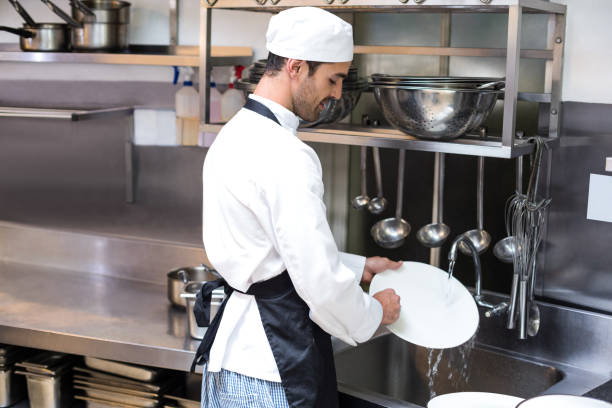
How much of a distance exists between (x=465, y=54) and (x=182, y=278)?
0.93 meters

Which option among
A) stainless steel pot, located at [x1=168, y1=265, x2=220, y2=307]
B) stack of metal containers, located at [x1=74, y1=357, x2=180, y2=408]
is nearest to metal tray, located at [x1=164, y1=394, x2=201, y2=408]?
stack of metal containers, located at [x1=74, y1=357, x2=180, y2=408]

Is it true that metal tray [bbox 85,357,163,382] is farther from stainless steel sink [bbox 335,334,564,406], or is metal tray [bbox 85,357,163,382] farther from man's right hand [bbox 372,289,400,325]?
man's right hand [bbox 372,289,400,325]

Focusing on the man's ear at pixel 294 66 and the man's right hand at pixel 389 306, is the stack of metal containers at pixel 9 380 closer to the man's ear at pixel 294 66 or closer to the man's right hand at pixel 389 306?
the man's right hand at pixel 389 306

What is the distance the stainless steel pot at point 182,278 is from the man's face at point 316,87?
31.6 inches

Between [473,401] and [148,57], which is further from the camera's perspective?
[148,57]

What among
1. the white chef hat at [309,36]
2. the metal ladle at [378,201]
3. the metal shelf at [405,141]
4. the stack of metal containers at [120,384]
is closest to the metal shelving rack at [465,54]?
the metal shelf at [405,141]

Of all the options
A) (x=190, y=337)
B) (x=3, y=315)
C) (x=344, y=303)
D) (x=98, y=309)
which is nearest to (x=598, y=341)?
(x=344, y=303)

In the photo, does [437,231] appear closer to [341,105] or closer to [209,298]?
[341,105]

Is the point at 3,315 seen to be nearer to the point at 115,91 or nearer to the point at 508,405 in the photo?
the point at 115,91

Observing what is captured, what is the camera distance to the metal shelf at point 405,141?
5.42 feet

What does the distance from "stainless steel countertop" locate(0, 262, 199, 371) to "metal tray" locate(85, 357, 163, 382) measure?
95 millimetres

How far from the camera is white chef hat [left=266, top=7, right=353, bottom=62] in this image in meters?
1.42

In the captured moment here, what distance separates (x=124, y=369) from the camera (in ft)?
6.78

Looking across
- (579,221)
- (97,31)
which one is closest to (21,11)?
(97,31)
